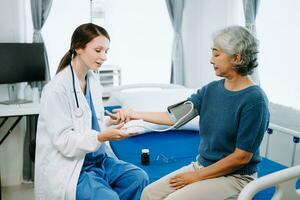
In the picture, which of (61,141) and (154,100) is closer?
(61,141)

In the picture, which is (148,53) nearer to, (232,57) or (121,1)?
(121,1)

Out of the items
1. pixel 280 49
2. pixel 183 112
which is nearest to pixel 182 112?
pixel 183 112

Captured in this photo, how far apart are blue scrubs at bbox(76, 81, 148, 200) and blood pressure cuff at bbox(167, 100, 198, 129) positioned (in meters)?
0.34

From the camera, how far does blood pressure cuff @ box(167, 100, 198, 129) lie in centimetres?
176

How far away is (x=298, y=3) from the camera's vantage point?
250cm

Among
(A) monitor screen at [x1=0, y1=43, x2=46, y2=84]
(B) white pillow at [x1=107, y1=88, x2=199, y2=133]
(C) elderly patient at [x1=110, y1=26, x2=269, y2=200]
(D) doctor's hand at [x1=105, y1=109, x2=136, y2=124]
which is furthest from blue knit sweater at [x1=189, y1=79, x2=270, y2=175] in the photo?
(A) monitor screen at [x1=0, y1=43, x2=46, y2=84]

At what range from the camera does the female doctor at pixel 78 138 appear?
5.18 feet

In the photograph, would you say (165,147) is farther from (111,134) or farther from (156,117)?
(111,134)

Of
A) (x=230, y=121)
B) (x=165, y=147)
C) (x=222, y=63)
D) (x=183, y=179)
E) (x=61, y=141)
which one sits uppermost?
(x=222, y=63)

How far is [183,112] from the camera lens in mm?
1808

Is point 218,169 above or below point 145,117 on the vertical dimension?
below

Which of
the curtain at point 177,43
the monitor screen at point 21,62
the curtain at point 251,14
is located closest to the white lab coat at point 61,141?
the monitor screen at point 21,62

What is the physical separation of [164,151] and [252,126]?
39.3 inches

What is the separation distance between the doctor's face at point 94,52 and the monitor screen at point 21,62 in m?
1.35
